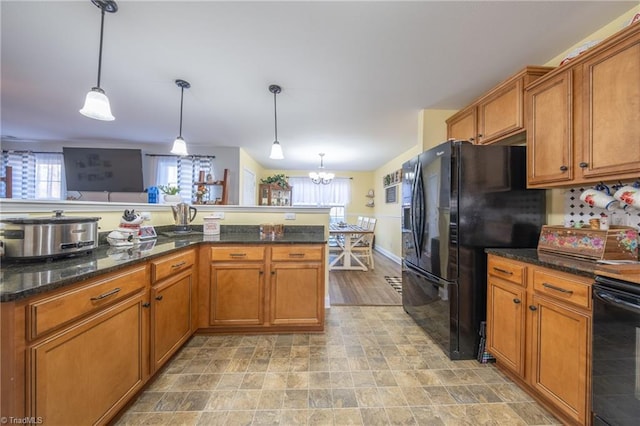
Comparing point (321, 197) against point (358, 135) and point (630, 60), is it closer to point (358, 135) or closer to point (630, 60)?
point (358, 135)

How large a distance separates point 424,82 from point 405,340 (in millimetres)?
2374

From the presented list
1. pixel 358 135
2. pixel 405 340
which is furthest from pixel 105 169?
pixel 405 340

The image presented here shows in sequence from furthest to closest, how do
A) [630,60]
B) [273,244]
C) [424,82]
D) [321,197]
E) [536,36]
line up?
[321,197] < [424,82] < [273,244] < [536,36] < [630,60]

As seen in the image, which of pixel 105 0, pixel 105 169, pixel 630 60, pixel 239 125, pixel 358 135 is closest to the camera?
pixel 630 60

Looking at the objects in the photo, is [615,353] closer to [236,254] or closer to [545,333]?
[545,333]

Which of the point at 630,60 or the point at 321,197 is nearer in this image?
the point at 630,60

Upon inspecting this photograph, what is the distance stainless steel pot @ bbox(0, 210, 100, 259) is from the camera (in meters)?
1.15

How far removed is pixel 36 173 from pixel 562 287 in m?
7.37

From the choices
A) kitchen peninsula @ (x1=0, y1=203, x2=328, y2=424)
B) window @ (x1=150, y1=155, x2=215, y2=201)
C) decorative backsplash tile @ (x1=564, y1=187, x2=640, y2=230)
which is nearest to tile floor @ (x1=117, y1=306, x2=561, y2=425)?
kitchen peninsula @ (x1=0, y1=203, x2=328, y2=424)

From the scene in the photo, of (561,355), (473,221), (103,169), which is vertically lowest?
(561,355)

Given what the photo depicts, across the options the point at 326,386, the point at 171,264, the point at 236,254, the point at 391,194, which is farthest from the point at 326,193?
the point at 326,386

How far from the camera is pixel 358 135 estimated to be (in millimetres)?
4098

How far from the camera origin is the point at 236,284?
7.04 ft

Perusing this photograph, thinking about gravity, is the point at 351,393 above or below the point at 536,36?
below
